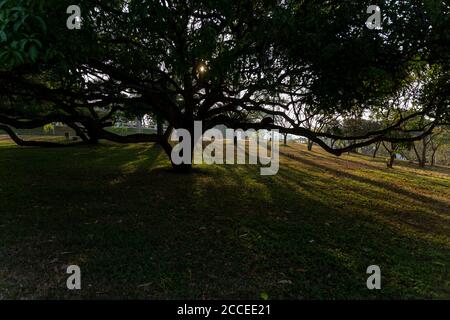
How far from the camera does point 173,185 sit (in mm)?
9828

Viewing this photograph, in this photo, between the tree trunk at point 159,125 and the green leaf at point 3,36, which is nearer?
the green leaf at point 3,36

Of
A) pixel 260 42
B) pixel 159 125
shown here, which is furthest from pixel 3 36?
pixel 159 125

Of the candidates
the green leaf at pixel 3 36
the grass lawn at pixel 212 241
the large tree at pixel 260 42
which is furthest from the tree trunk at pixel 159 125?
the green leaf at pixel 3 36

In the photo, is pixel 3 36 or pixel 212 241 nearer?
pixel 3 36

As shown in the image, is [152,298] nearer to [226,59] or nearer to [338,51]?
[226,59]

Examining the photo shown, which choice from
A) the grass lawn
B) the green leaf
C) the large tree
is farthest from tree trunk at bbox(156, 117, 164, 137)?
the green leaf

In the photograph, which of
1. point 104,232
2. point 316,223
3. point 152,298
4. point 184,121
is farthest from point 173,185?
point 152,298

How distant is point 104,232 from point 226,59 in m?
3.91

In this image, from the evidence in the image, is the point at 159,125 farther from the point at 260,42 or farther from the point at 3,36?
the point at 3,36

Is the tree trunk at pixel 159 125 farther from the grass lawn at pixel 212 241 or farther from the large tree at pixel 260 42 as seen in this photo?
the large tree at pixel 260 42

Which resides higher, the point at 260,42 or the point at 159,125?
the point at 260,42

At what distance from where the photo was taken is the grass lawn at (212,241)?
362 centimetres

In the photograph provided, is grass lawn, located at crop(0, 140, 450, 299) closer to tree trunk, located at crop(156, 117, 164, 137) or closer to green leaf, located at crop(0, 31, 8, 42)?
green leaf, located at crop(0, 31, 8, 42)

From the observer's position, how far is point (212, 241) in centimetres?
510
